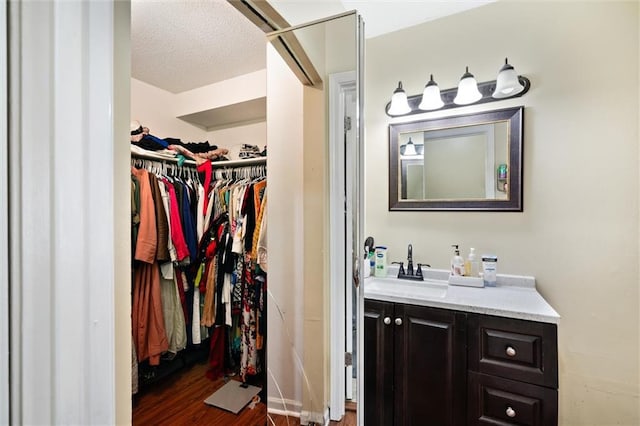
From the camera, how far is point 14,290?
0.35m

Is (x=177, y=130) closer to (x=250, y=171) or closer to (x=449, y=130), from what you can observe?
(x=250, y=171)

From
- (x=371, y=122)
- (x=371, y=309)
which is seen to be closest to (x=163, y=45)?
(x=371, y=309)

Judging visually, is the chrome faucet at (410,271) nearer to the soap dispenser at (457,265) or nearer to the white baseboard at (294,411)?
the soap dispenser at (457,265)

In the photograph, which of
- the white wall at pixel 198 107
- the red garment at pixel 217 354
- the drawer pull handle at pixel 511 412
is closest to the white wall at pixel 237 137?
the white wall at pixel 198 107

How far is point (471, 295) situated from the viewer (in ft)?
4.56

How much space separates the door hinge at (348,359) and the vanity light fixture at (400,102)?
4.68ft

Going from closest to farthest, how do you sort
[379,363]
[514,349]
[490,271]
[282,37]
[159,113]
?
1. [159,113]
2. [282,37]
3. [514,349]
4. [379,363]
5. [490,271]

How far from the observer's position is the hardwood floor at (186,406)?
0.64 metres

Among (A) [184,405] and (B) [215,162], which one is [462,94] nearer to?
(B) [215,162]

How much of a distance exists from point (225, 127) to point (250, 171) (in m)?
0.14

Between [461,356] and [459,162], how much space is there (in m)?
1.06

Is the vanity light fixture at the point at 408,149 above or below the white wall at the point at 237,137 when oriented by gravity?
above

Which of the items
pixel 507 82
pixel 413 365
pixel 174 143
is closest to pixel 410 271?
pixel 413 365

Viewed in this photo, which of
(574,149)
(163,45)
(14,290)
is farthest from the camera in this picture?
(574,149)
